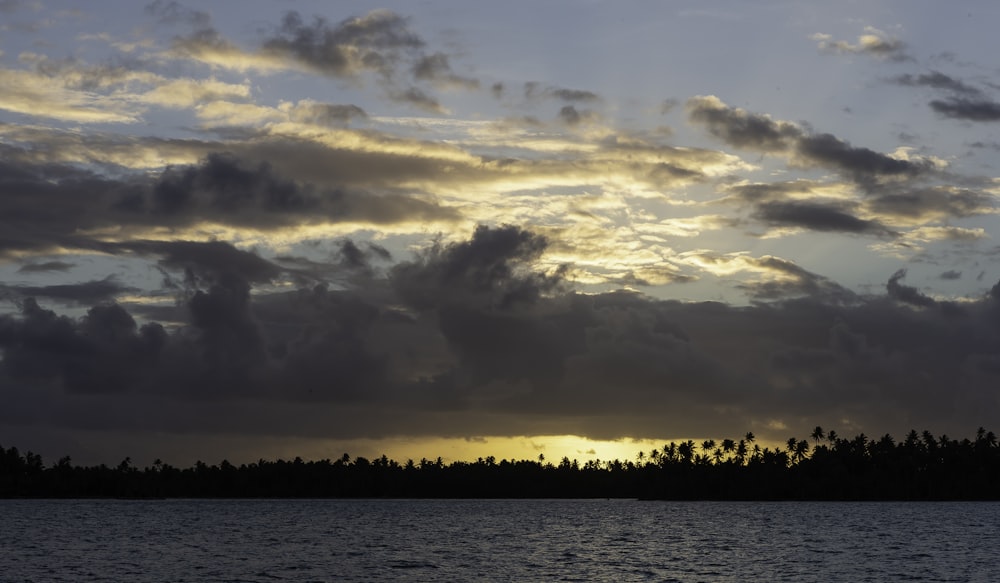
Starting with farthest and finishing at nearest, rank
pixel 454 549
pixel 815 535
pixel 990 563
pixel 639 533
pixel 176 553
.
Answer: pixel 639 533
pixel 815 535
pixel 454 549
pixel 176 553
pixel 990 563

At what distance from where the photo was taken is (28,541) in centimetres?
15338

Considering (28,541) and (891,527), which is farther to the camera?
Result: (891,527)

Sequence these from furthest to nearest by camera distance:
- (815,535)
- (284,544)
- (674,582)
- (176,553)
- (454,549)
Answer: (815,535)
(284,544)
(454,549)
(176,553)
(674,582)

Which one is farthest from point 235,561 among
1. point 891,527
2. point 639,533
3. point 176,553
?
point 891,527

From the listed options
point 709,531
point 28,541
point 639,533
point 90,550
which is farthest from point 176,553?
point 709,531

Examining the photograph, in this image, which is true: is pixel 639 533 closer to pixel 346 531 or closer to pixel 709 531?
pixel 709 531

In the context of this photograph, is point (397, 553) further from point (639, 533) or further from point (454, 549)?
point (639, 533)

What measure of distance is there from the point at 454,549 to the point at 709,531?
221 feet

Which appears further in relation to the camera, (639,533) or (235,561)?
(639,533)

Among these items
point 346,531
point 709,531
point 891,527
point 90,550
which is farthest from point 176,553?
point 891,527

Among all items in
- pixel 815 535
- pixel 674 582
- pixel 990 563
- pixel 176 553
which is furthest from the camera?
pixel 815 535

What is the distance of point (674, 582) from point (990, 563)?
1694 inches

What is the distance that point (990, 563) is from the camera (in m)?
114

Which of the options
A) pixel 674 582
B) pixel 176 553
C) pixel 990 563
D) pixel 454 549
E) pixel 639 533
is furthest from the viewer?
pixel 639 533
